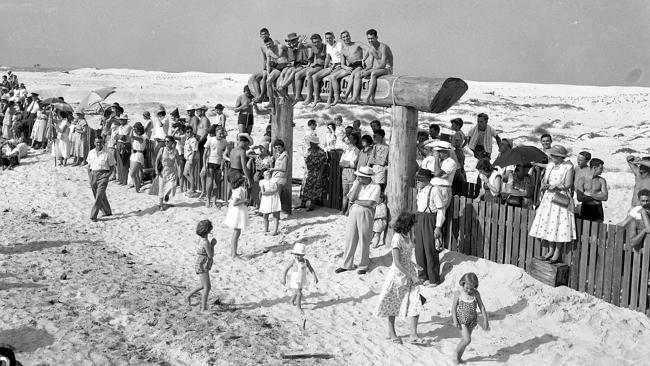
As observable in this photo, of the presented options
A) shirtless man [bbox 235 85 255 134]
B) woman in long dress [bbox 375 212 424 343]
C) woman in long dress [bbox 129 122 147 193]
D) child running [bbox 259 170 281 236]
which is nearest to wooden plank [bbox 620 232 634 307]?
woman in long dress [bbox 375 212 424 343]

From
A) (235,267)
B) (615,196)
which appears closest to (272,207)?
(235,267)

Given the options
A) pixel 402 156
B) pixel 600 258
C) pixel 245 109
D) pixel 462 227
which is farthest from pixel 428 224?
pixel 245 109

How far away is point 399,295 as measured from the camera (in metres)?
8.58

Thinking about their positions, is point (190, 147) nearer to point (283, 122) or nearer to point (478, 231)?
point (283, 122)

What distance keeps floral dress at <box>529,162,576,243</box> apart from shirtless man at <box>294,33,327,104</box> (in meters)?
5.48

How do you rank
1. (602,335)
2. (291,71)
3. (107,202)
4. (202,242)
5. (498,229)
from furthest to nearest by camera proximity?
(107,202) → (291,71) → (498,229) → (202,242) → (602,335)

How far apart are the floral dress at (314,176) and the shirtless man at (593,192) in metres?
5.32

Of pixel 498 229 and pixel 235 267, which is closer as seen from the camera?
pixel 498 229

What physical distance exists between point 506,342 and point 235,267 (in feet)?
15.9

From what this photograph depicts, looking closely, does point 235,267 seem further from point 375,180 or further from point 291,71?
point 291,71

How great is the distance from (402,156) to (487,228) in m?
1.94

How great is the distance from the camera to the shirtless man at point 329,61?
13.5m

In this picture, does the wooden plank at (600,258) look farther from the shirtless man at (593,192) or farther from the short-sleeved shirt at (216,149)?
the short-sleeved shirt at (216,149)

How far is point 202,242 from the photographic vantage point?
31.0 feet
